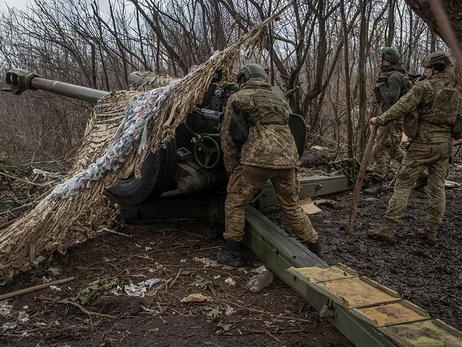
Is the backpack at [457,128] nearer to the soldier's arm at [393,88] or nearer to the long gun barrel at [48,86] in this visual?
the soldier's arm at [393,88]

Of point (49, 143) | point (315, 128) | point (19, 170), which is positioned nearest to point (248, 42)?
point (19, 170)

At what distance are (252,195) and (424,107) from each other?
2.01 metres

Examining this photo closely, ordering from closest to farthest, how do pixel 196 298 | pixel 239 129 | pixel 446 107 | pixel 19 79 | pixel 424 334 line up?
pixel 424 334, pixel 196 298, pixel 239 129, pixel 446 107, pixel 19 79

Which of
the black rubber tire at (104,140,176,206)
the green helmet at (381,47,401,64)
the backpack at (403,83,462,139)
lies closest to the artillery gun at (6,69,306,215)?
the black rubber tire at (104,140,176,206)

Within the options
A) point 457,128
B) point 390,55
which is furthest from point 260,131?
point 390,55

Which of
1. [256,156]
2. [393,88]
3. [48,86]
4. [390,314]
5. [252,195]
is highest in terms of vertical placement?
[48,86]

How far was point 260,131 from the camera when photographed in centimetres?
413

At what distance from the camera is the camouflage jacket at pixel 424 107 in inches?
183

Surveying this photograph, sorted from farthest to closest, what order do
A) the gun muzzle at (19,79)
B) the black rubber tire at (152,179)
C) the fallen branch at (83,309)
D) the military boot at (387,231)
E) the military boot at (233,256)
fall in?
the gun muzzle at (19,79) < the military boot at (387,231) < the black rubber tire at (152,179) < the military boot at (233,256) < the fallen branch at (83,309)

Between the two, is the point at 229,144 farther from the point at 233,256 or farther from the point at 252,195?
the point at 233,256

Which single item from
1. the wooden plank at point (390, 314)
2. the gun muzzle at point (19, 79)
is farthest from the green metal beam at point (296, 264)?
the gun muzzle at point (19, 79)

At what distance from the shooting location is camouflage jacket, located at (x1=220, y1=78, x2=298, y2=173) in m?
4.08

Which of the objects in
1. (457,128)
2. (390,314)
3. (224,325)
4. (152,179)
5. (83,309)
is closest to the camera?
(390,314)

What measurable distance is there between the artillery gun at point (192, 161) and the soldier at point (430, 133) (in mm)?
1073
